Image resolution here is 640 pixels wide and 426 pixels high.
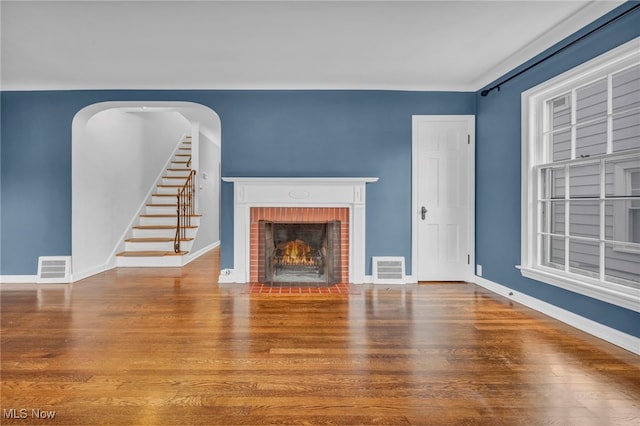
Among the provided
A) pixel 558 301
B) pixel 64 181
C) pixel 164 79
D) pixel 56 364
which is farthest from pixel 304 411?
pixel 64 181

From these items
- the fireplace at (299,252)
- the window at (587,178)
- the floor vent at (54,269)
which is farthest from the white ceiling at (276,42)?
the floor vent at (54,269)

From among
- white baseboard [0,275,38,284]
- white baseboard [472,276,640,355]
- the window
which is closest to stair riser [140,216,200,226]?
white baseboard [0,275,38,284]

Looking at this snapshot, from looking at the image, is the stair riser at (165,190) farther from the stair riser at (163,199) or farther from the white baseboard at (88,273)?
the white baseboard at (88,273)

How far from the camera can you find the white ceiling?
2541 mm

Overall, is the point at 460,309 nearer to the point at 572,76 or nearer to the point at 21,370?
the point at 572,76

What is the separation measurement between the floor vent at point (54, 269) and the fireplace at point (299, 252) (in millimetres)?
2485

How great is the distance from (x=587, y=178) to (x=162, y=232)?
21.1ft

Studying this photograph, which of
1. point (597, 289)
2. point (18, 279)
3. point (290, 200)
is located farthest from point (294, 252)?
point (18, 279)

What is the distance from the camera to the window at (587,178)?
251cm

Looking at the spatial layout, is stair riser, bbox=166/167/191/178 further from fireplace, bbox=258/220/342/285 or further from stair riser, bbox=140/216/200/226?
fireplace, bbox=258/220/342/285

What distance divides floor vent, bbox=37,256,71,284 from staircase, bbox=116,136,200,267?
41.4 inches

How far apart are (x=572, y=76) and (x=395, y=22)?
1.58 m

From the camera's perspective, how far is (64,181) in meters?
4.30

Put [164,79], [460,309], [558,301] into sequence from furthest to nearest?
1. [164,79]
2. [460,309]
3. [558,301]
